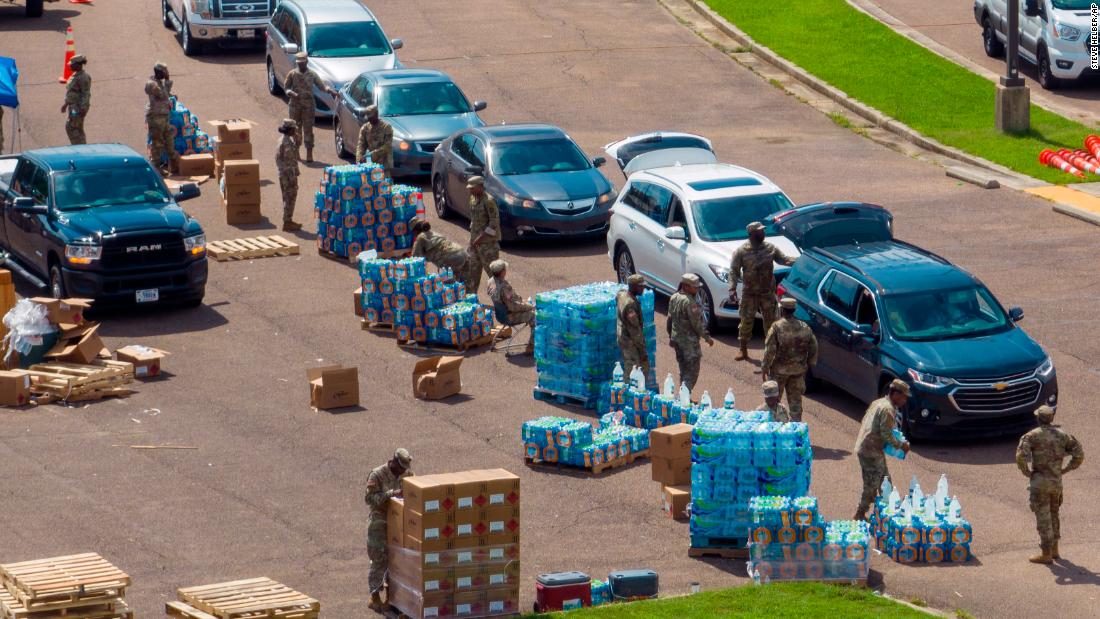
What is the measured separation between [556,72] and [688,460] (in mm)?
21025

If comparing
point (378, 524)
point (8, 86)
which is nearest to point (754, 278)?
point (378, 524)

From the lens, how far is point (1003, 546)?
16.2 meters

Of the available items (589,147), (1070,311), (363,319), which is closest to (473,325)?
(363,319)

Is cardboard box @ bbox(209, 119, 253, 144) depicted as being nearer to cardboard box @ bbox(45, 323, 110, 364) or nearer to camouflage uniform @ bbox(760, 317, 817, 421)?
cardboard box @ bbox(45, 323, 110, 364)

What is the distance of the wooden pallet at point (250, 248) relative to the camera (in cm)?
2616

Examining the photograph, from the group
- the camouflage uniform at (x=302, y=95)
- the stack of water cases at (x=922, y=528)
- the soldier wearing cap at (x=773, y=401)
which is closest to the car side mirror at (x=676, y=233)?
the soldier wearing cap at (x=773, y=401)

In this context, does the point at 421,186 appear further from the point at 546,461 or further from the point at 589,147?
the point at 546,461

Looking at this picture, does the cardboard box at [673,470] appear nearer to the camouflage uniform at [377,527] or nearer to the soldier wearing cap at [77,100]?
the camouflage uniform at [377,527]

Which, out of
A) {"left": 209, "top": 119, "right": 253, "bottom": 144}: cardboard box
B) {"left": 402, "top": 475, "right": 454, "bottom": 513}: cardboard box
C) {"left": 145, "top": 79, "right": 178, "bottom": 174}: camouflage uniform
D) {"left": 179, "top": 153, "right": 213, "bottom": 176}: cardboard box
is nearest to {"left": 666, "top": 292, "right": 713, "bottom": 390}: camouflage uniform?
{"left": 402, "top": 475, "right": 454, "bottom": 513}: cardboard box

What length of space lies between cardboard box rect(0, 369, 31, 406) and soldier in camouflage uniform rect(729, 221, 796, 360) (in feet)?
27.5

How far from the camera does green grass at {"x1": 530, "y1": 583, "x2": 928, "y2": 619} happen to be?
47.0 ft

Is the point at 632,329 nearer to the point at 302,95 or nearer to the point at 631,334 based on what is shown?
the point at 631,334

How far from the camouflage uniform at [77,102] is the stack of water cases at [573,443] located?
581 inches

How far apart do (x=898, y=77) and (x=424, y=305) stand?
1626 cm
